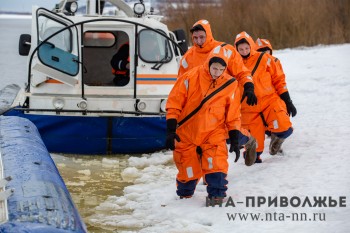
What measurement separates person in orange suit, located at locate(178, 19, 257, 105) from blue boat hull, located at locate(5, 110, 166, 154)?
6.39ft

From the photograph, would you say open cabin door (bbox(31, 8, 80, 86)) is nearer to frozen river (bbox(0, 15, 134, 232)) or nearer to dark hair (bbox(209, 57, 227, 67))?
frozen river (bbox(0, 15, 134, 232))

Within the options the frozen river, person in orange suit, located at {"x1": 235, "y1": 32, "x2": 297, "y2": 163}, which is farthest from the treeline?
person in orange suit, located at {"x1": 235, "y1": 32, "x2": 297, "y2": 163}

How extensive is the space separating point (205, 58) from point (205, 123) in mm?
1214

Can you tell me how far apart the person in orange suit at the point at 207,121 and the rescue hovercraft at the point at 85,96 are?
2659 millimetres

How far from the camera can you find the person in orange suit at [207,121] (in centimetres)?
555

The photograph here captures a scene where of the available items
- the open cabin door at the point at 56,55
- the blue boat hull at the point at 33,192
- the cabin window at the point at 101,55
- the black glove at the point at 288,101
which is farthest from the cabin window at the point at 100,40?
the blue boat hull at the point at 33,192

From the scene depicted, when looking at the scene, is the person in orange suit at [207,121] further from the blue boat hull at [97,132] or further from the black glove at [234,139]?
the blue boat hull at [97,132]

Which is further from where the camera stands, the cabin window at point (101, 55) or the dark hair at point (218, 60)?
the cabin window at point (101, 55)

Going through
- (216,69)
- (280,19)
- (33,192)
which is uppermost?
(280,19)

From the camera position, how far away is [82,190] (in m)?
6.87

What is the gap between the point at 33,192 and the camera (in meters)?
4.09

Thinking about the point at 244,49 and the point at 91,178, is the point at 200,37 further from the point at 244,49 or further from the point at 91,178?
the point at 91,178

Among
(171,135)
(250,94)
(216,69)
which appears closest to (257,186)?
(250,94)

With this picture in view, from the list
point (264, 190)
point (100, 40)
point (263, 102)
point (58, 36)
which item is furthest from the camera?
point (100, 40)
